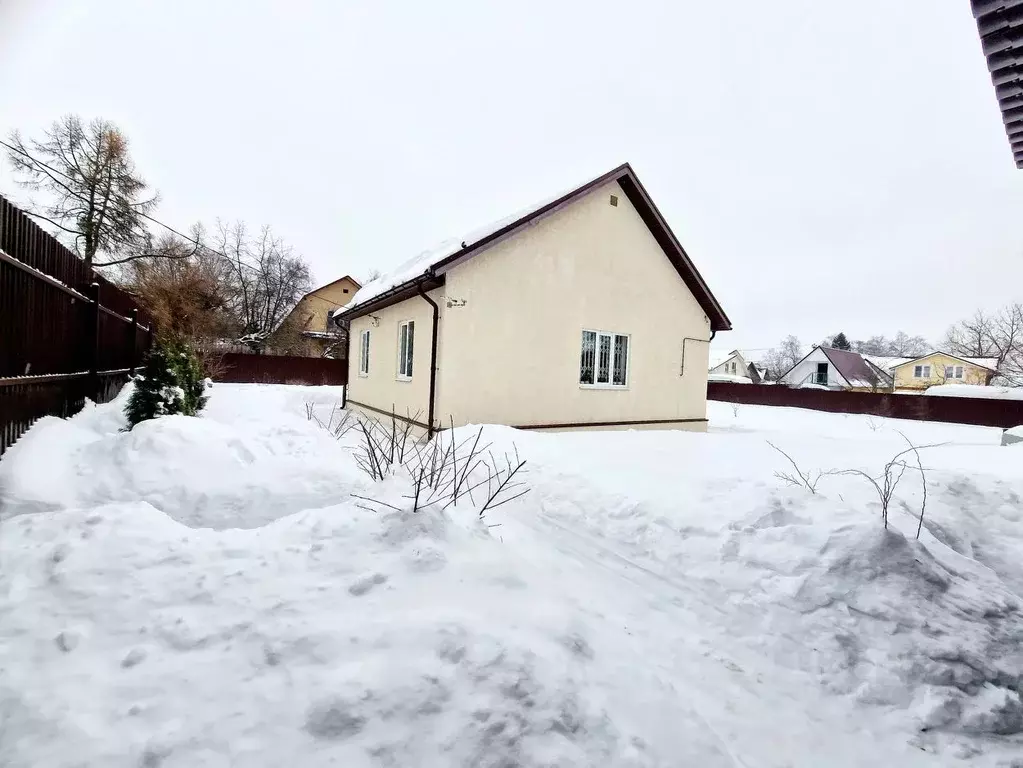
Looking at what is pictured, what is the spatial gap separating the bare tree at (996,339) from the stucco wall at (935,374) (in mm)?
1154

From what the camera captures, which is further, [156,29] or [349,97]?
[349,97]

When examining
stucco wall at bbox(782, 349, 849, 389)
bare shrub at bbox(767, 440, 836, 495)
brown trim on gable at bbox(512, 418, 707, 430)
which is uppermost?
stucco wall at bbox(782, 349, 849, 389)

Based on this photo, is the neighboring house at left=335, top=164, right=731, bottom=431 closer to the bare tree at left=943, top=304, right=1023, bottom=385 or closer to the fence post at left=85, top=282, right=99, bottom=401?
the fence post at left=85, top=282, right=99, bottom=401

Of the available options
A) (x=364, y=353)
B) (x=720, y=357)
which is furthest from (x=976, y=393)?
(x=720, y=357)

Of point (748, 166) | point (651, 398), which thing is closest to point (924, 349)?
point (748, 166)

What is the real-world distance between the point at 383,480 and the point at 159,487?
5.99 feet

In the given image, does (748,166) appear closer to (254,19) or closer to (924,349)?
(254,19)

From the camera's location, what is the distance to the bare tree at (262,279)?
3081 centimetres

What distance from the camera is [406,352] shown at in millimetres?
9664

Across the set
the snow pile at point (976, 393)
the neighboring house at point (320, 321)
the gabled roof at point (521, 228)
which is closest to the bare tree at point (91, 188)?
the neighboring house at point (320, 321)

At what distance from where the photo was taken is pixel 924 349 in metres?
72.7

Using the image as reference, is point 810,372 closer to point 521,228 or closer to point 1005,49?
point 521,228

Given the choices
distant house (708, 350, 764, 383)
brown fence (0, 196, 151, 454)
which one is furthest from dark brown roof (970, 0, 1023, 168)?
distant house (708, 350, 764, 383)

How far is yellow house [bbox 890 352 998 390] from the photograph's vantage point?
40.4 m
